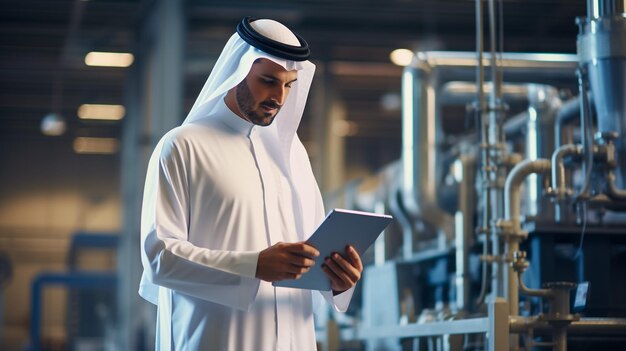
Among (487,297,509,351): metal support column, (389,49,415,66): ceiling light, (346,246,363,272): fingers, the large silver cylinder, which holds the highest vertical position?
(389,49,415,66): ceiling light

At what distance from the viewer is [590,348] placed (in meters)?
4.67

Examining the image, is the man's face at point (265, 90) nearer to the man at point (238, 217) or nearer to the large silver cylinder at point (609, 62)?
the man at point (238, 217)

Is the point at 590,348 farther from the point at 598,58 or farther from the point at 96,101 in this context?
the point at 96,101

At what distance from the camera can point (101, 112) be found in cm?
1977

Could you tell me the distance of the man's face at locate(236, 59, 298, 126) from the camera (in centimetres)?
275

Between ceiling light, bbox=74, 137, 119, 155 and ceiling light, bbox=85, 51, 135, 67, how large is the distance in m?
5.18

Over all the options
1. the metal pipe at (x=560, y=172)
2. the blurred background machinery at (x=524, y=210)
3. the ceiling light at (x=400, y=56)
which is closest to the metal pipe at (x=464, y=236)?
the blurred background machinery at (x=524, y=210)

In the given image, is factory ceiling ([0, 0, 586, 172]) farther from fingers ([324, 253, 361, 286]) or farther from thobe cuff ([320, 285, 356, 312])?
fingers ([324, 253, 361, 286])

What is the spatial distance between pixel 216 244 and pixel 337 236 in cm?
34

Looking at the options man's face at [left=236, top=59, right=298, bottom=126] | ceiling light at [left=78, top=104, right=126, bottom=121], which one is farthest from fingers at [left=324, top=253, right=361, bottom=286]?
ceiling light at [left=78, top=104, right=126, bottom=121]

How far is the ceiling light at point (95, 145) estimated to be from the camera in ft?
70.6

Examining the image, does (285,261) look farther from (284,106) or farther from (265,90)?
(284,106)

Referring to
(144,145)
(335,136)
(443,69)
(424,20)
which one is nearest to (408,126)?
(443,69)

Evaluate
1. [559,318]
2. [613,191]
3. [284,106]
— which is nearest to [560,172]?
[613,191]
